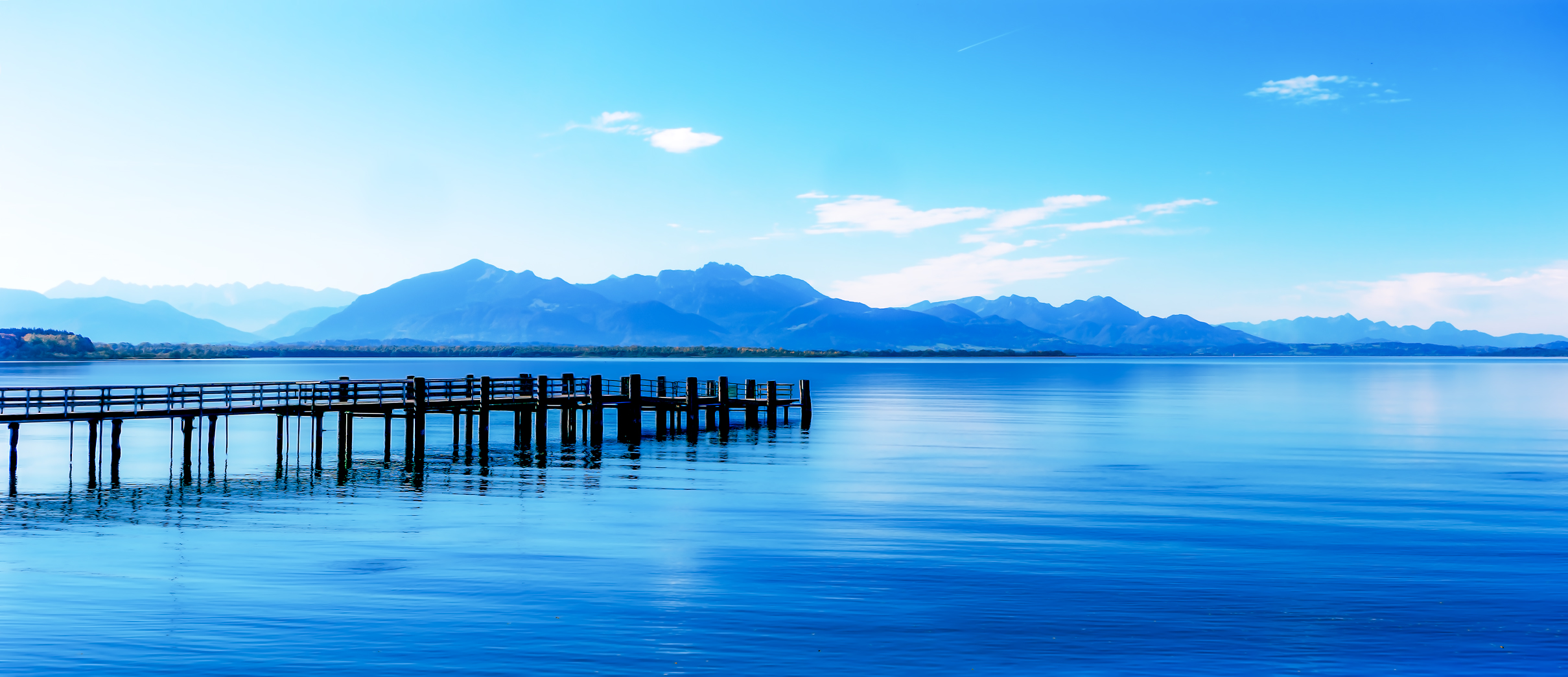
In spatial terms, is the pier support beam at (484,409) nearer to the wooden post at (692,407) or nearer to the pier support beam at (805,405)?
the wooden post at (692,407)

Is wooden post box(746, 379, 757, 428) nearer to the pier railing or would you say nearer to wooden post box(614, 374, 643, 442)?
the pier railing

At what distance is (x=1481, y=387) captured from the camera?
137 m

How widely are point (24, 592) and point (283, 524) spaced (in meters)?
8.06

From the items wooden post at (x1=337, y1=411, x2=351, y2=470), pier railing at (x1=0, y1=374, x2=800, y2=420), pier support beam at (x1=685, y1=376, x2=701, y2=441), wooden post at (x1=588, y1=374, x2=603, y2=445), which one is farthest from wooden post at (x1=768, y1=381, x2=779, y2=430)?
wooden post at (x1=337, y1=411, x2=351, y2=470)

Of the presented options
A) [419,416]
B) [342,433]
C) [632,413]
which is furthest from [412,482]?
[632,413]

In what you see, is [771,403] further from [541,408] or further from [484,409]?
[484,409]

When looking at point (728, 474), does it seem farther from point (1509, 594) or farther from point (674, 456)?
point (1509, 594)

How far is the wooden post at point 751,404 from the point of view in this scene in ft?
204

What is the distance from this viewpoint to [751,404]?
204 feet

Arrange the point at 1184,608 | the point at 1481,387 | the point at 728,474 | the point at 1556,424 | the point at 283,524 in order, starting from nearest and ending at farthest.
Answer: the point at 1184,608 < the point at 283,524 < the point at 728,474 < the point at 1556,424 < the point at 1481,387

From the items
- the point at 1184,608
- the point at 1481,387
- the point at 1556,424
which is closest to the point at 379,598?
the point at 1184,608

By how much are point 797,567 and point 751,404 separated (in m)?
39.9

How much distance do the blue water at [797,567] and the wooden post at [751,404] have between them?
14553 millimetres

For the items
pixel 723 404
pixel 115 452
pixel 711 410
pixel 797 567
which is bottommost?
pixel 797 567
